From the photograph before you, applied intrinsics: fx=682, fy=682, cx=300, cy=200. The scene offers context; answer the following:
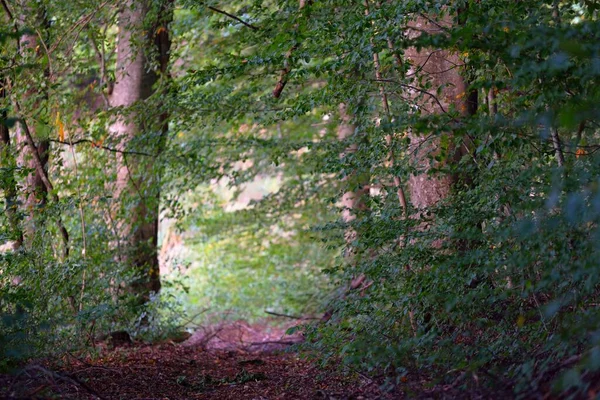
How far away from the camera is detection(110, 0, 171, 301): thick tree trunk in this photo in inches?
334

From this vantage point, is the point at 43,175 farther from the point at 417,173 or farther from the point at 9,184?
the point at 417,173

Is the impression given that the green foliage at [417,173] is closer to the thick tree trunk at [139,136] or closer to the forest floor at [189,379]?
the thick tree trunk at [139,136]

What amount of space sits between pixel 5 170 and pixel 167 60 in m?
4.33

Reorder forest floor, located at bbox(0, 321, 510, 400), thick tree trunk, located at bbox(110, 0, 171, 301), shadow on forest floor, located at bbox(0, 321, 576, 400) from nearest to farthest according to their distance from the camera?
shadow on forest floor, located at bbox(0, 321, 576, 400) → forest floor, located at bbox(0, 321, 510, 400) → thick tree trunk, located at bbox(110, 0, 171, 301)

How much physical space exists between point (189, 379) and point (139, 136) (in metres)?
3.25

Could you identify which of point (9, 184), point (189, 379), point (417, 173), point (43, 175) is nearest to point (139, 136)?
point (43, 175)

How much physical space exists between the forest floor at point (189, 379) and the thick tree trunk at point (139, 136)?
4.14 feet

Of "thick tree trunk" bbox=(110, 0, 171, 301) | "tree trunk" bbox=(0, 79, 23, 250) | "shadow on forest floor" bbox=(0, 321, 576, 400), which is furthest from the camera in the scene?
"thick tree trunk" bbox=(110, 0, 171, 301)

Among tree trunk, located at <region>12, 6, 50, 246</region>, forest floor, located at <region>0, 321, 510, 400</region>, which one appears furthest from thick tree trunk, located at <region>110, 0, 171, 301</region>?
forest floor, located at <region>0, 321, 510, 400</region>

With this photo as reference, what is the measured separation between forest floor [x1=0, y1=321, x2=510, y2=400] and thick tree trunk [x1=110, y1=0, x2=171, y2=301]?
49.7 inches

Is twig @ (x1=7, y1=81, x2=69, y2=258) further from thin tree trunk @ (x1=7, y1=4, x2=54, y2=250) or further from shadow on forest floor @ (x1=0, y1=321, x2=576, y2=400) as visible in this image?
shadow on forest floor @ (x1=0, y1=321, x2=576, y2=400)

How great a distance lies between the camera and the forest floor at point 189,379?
4263mm

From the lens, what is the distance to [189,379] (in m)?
6.50

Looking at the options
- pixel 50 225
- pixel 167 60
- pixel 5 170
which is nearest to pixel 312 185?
pixel 167 60
